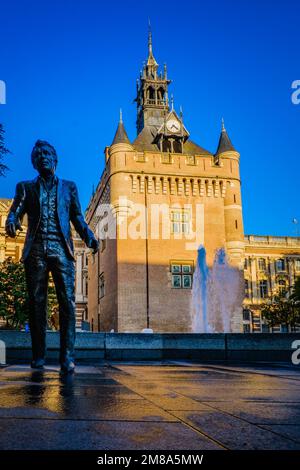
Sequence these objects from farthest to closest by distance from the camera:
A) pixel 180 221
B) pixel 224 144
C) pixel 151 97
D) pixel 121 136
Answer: pixel 151 97 < pixel 224 144 < pixel 121 136 < pixel 180 221

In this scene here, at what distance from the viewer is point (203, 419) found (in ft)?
6.48

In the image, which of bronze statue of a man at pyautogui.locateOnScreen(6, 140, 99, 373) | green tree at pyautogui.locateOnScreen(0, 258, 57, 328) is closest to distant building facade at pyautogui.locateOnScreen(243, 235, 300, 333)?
green tree at pyautogui.locateOnScreen(0, 258, 57, 328)

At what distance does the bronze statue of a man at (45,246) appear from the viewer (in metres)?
4.71

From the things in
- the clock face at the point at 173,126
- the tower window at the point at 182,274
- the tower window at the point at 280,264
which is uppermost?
the clock face at the point at 173,126

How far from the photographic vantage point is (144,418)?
1970mm

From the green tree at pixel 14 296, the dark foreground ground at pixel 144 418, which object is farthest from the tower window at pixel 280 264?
the dark foreground ground at pixel 144 418

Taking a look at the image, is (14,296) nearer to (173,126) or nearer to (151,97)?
(173,126)

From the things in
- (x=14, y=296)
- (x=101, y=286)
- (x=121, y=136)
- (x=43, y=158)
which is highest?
(x=121, y=136)

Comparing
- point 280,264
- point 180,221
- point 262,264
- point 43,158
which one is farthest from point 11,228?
point 280,264

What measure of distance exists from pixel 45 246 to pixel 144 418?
3009 millimetres

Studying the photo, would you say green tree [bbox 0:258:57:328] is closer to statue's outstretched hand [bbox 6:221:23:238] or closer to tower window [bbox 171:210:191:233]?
tower window [bbox 171:210:191:233]

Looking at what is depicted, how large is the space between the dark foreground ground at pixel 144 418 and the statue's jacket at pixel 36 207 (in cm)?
186

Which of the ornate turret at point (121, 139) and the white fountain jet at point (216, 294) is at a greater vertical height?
the ornate turret at point (121, 139)

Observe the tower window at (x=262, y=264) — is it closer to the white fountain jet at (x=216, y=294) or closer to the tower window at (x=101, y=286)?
the white fountain jet at (x=216, y=294)
